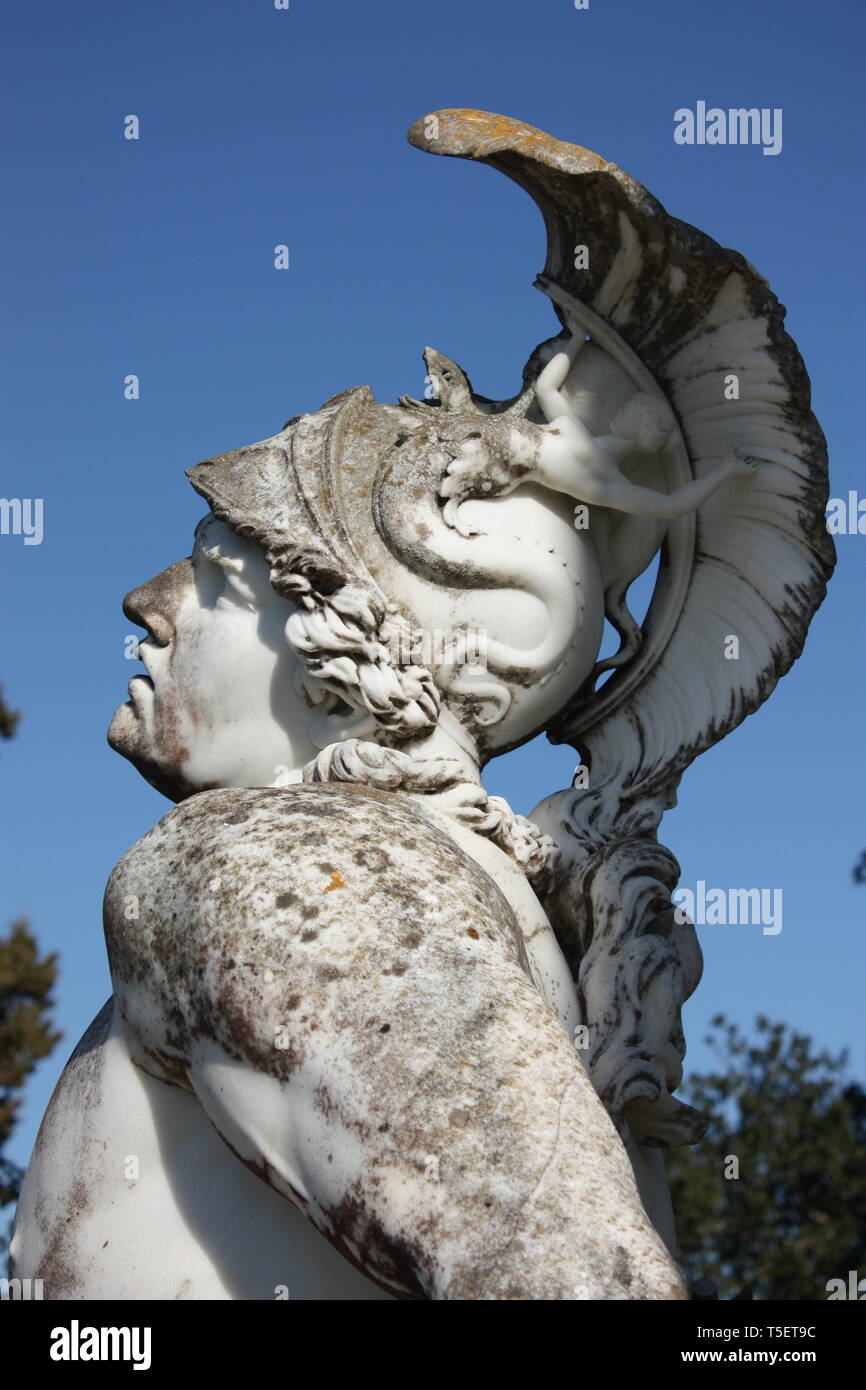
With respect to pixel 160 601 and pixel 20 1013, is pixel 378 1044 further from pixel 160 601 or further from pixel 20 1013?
pixel 20 1013

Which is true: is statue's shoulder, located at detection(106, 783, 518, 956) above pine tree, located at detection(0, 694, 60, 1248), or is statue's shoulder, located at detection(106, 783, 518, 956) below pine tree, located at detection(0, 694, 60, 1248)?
below

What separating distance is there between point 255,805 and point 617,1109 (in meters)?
1.12

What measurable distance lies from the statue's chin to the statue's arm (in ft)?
2.43

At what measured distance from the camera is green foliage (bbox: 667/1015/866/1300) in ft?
79.8

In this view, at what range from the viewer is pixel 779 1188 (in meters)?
25.7

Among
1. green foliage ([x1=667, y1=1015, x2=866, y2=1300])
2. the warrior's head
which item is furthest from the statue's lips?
green foliage ([x1=667, y1=1015, x2=866, y2=1300])

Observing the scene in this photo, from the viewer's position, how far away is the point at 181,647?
3.72 m

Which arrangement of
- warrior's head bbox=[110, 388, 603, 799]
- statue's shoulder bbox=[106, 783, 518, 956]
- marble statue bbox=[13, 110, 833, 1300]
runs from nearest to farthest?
1. marble statue bbox=[13, 110, 833, 1300]
2. statue's shoulder bbox=[106, 783, 518, 956]
3. warrior's head bbox=[110, 388, 603, 799]

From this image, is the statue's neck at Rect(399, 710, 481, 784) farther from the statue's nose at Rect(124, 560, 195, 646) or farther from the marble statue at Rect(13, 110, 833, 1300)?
the statue's nose at Rect(124, 560, 195, 646)

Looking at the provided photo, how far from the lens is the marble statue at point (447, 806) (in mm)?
2416
